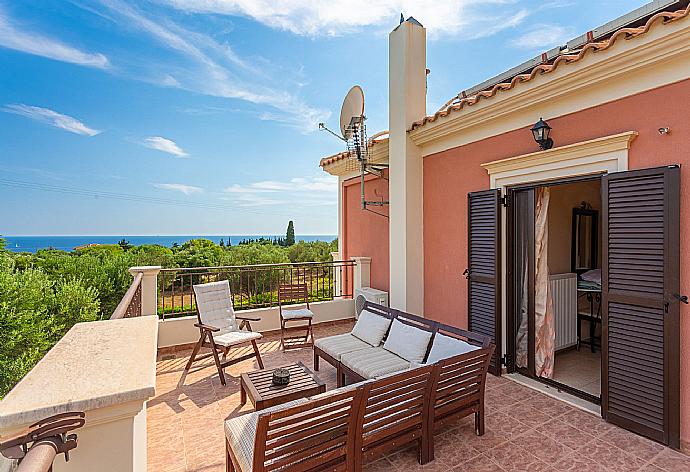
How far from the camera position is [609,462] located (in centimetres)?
262

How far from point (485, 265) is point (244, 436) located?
3342 mm

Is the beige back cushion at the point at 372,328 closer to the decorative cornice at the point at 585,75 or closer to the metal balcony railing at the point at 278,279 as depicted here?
the metal balcony railing at the point at 278,279

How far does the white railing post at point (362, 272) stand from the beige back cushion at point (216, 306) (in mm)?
2858

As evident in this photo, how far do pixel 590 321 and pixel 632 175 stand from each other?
3.25 meters

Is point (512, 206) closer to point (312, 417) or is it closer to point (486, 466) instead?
point (486, 466)

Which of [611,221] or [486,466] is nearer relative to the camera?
[486,466]

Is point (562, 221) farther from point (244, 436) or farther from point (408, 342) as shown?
point (244, 436)

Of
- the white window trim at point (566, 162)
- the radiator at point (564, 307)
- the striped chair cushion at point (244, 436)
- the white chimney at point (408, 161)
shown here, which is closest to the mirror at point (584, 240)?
the radiator at point (564, 307)

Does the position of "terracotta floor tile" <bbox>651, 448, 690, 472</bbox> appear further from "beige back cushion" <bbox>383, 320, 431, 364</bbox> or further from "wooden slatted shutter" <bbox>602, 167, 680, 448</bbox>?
"beige back cushion" <bbox>383, 320, 431, 364</bbox>

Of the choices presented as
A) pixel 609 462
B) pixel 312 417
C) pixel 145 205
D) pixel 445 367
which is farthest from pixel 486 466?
pixel 145 205

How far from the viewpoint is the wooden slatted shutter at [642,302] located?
2760 mm

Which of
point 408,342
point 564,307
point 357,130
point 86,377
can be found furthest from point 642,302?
point 357,130

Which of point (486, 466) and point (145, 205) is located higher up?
point (145, 205)

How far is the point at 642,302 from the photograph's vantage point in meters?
2.91
